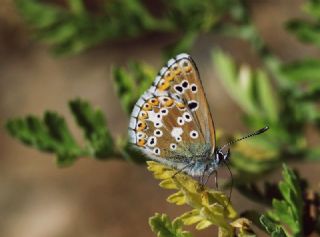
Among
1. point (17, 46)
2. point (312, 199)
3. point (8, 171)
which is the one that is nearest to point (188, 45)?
point (312, 199)

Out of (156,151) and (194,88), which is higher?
(194,88)

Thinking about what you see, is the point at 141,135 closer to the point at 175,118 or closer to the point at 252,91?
the point at 175,118

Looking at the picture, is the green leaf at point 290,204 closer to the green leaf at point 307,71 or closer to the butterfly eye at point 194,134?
the butterfly eye at point 194,134

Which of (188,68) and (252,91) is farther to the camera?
(252,91)

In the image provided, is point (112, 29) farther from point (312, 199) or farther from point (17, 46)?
point (17, 46)

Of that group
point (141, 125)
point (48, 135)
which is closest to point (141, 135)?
point (141, 125)

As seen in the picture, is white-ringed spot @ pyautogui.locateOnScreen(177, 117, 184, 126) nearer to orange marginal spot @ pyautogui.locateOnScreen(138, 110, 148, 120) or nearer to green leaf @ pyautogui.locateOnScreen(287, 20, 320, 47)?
orange marginal spot @ pyautogui.locateOnScreen(138, 110, 148, 120)
